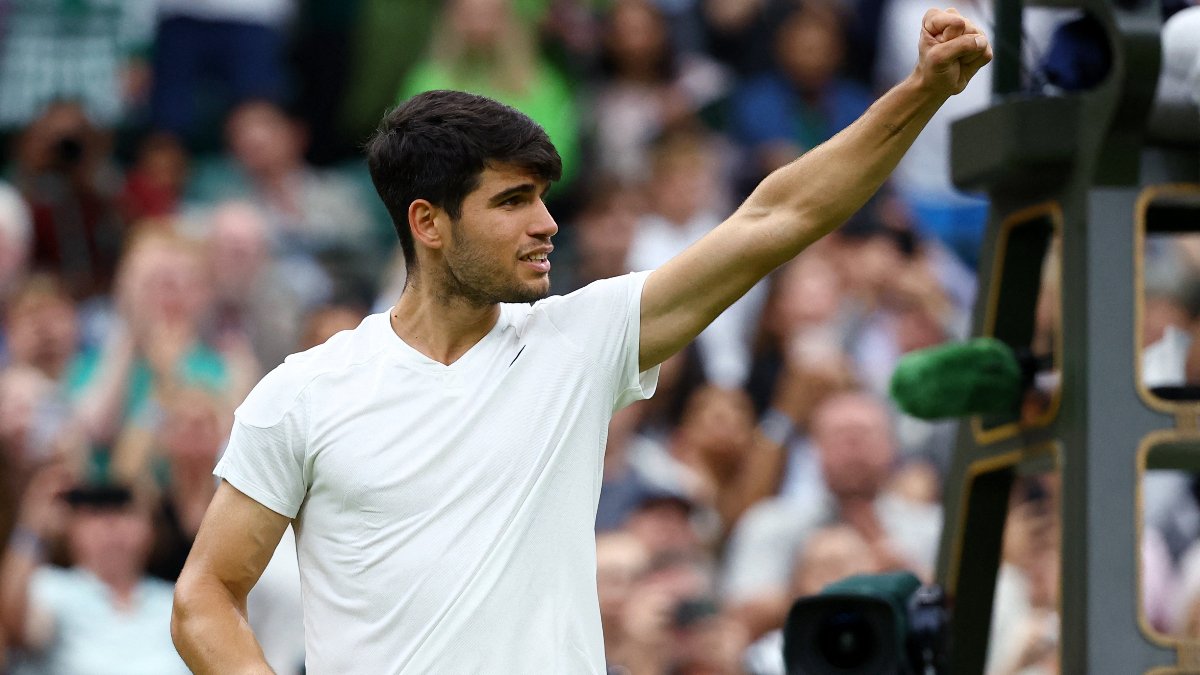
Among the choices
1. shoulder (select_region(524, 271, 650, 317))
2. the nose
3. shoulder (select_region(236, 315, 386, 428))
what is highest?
the nose

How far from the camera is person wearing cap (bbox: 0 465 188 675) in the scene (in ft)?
20.1

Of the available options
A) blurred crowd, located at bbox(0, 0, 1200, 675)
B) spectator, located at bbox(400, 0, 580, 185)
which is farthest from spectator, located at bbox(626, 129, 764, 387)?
spectator, located at bbox(400, 0, 580, 185)

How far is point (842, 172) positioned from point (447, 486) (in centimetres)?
82

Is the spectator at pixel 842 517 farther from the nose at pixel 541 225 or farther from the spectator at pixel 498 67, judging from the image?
the nose at pixel 541 225

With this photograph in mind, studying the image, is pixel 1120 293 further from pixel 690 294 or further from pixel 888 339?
pixel 888 339

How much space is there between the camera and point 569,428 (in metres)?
2.95

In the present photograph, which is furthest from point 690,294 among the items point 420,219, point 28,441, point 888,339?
point 888,339

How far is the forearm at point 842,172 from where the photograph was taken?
2.80 metres

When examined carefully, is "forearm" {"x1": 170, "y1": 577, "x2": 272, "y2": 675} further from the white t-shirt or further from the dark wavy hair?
the dark wavy hair

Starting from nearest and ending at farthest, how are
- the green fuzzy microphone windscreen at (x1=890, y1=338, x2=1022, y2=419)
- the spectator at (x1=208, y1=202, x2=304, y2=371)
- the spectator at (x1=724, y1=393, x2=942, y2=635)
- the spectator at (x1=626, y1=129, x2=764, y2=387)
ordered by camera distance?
1. the green fuzzy microphone windscreen at (x1=890, y1=338, x2=1022, y2=419)
2. the spectator at (x1=724, y1=393, x2=942, y2=635)
3. the spectator at (x1=208, y1=202, x2=304, y2=371)
4. the spectator at (x1=626, y1=129, x2=764, y2=387)

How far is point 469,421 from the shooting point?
292cm

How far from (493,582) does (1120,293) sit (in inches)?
62.6

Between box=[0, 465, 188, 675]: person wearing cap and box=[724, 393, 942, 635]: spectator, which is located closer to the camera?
box=[0, 465, 188, 675]: person wearing cap

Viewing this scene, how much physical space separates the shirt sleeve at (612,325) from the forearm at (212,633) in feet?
2.39
